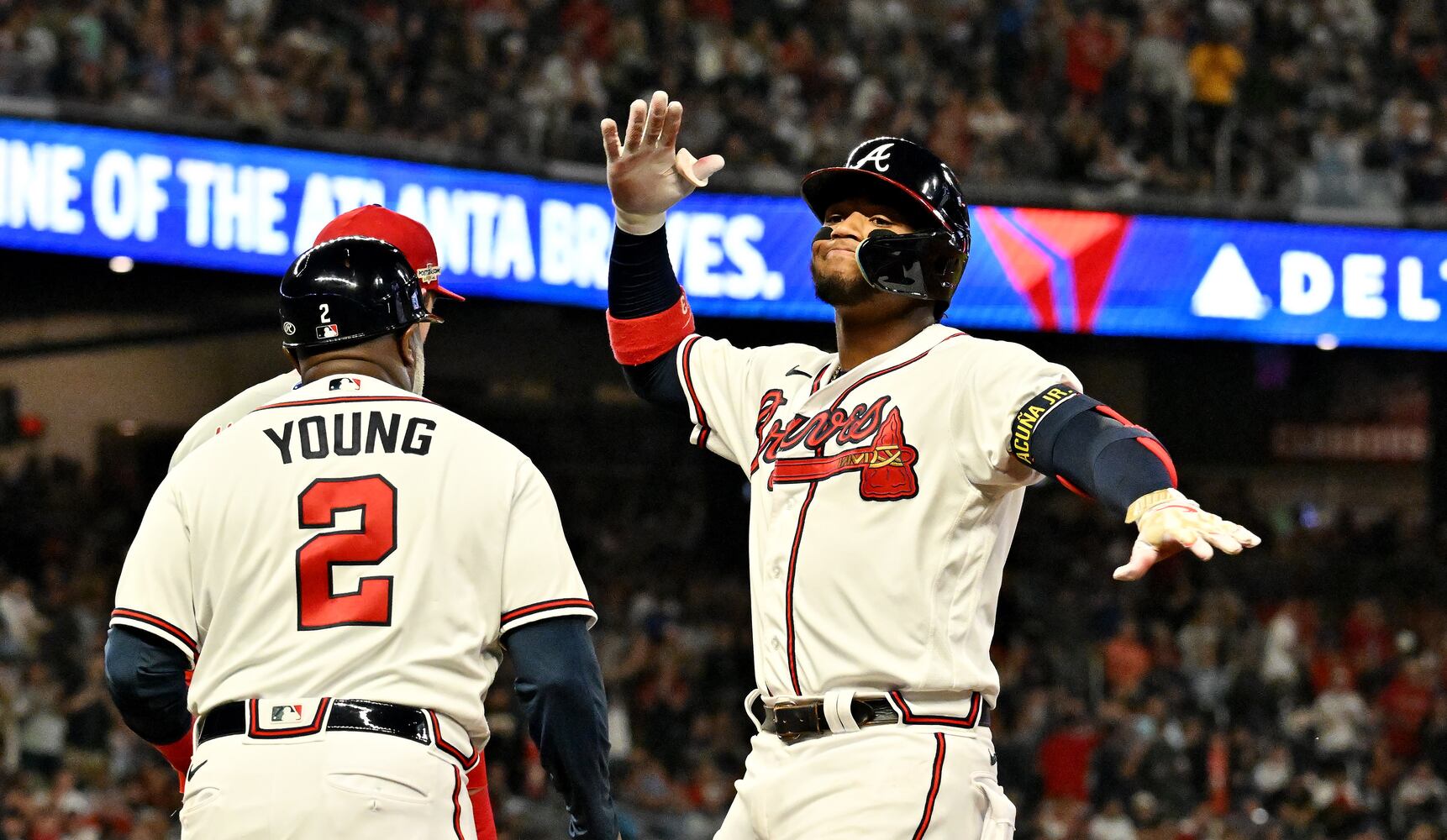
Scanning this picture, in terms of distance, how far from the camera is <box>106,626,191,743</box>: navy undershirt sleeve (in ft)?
10.6

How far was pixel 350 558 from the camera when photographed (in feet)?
10.4

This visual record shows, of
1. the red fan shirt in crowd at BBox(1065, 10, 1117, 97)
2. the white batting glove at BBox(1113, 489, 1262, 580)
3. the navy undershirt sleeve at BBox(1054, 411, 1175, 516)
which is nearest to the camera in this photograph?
the white batting glove at BBox(1113, 489, 1262, 580)

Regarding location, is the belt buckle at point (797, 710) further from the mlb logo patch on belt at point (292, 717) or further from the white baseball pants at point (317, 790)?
the mlb logo patch on belt at point (292, 717)

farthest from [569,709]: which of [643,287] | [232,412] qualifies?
[643,287]

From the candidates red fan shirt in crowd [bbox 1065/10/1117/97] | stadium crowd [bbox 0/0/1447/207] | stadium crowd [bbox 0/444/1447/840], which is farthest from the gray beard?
red fan shirt in crowd [bbox 1065/10/1117/97]

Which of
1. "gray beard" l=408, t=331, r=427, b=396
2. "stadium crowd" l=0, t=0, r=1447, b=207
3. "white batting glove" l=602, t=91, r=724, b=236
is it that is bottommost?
"gray beard" l=408, t=331, r=427, b=396

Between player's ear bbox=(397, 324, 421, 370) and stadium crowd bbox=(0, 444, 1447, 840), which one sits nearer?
player's ear bbox=(397, 324, 421, 370)

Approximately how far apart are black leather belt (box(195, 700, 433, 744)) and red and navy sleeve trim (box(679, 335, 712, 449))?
3.69 ft

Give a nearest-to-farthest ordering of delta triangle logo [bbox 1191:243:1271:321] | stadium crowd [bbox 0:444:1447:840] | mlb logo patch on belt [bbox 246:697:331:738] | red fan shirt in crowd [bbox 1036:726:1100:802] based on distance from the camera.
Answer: mlb logo patch on belt [bbox 246:697:331:738]
stadium crowd [bbox 0:444:1447:840]
red fan shirt in crowd [bbox 1036:726:1100:802]
delta triangle logo [bbox 1191:243:1271:321]

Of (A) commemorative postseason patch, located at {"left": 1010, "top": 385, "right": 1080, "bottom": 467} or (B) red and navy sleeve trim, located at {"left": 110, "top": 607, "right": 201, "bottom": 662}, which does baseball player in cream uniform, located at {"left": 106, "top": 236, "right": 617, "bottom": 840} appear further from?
(A) commemorative postseason patch, located at {"left": 1010, "top": 385, "right": 1080, "bottom": 467}

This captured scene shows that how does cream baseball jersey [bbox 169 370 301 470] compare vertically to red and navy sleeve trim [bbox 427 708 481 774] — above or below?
above

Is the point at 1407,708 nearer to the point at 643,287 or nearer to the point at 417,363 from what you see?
the point at 643,287

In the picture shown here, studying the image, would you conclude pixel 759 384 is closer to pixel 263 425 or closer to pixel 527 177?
pixel 263 425

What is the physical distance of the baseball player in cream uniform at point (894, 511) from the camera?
3.34 metres
